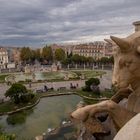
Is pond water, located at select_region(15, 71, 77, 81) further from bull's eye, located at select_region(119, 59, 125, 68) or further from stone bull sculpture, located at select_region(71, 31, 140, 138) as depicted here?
bull's eye, located at select_region(119, 59, 125, 68)

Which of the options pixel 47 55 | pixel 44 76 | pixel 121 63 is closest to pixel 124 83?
pixel 121 63

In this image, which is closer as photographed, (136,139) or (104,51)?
(136,139)

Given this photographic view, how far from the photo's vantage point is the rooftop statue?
2.43m

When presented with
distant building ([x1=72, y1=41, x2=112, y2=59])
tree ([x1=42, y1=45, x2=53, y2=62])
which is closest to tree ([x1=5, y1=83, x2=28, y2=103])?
tree ([x1=42, y1=45, x2=53, y2=62])

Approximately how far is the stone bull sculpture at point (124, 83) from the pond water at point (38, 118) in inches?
502

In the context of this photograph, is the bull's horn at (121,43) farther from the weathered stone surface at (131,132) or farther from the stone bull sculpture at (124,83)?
the weathered stone surface at (131,132)

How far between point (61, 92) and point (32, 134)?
11615 millimetres

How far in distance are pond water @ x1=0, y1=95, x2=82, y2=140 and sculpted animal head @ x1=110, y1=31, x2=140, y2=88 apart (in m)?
13.1

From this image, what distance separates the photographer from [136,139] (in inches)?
50.1

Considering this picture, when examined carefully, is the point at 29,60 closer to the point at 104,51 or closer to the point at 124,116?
the point at 104,51

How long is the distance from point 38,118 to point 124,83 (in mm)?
17280

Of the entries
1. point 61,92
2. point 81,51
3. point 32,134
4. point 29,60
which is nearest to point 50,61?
point 29,60

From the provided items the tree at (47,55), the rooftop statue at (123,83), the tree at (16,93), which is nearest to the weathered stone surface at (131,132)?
the rooftop statue at (123,83)

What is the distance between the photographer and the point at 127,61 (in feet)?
8.04
